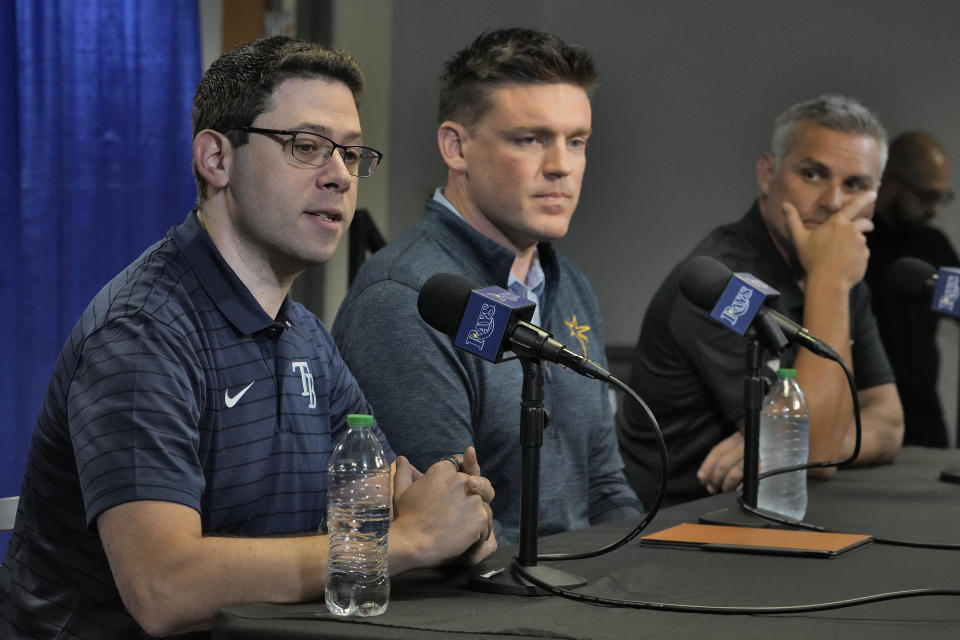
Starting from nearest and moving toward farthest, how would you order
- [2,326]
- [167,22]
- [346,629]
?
[346,629], [2,326], [167,22]

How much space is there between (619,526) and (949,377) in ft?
11.4

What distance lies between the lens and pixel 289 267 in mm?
1478

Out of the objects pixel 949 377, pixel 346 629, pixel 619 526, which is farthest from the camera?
pixel 949 377

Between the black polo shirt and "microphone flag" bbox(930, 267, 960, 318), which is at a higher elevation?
"microphone flag" bbox(930, 267, 960, 318)

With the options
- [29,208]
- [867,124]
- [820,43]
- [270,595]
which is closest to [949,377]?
[820,43]

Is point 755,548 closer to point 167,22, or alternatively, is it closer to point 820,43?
point 167,22

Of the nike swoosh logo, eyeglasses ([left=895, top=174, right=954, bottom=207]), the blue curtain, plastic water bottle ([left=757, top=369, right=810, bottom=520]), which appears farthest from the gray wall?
the nike swoosh logo

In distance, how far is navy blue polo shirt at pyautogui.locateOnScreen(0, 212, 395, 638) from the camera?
1182 mm

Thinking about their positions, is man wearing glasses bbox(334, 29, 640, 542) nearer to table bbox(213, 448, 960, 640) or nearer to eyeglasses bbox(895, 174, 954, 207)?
table bbox(213, 448, 960, 640)

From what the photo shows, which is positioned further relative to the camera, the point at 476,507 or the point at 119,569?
the point at 476,507

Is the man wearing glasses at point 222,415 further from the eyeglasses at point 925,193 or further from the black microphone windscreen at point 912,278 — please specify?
the eyeglasses at point 925,193

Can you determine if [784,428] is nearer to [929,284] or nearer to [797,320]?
[929,284]

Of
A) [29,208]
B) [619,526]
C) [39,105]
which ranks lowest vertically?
[619,526]

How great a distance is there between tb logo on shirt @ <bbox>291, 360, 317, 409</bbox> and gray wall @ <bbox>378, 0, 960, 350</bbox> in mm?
3042
